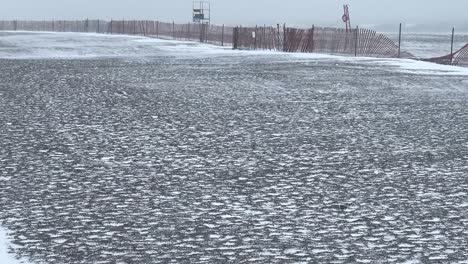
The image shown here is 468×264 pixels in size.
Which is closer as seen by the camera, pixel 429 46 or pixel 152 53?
pixel 152 53

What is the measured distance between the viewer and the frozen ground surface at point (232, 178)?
4711 mm

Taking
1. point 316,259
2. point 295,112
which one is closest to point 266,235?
point 316,259

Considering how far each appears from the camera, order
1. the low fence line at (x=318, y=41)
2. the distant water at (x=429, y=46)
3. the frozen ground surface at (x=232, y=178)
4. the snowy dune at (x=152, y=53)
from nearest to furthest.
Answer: the frozen ground surface at (x=232, y=178)
the snowy dune at (x=152, y=53)
the low fence line at (x=318, y=41)
the distant water at (x=429, y=46)

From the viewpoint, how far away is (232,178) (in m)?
6.75

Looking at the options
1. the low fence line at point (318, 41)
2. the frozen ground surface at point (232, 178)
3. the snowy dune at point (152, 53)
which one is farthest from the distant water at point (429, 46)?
the frozen ground surface at point (232, 178)

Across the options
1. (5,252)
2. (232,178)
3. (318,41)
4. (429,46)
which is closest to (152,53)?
(318,41)

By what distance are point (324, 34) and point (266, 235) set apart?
3724cm

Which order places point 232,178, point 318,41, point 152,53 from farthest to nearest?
1. point 318,41
2. point 152,53
3. point 232,178

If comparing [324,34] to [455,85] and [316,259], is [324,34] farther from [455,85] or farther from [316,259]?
[316,259]

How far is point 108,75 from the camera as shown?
19.2 m

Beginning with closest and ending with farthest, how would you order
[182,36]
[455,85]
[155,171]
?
1. [155,171]
2. [455,85]
3. [182,36]

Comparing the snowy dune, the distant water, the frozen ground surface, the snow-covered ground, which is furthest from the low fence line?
the snow-covered ground

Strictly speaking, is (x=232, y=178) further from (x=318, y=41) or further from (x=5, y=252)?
(x=318, y=41)

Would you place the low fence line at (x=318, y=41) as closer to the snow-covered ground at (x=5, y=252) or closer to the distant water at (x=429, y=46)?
the distant water at (x=429, y=46)
